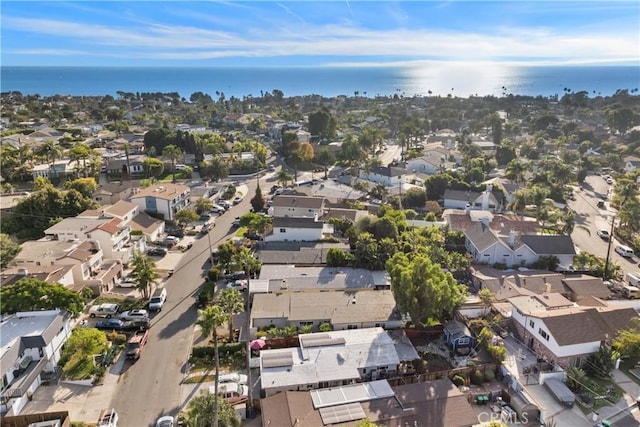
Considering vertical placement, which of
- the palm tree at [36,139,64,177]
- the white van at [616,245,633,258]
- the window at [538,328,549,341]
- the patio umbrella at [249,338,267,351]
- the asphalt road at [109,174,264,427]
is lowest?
the asphalt road at [109,174,264,427]

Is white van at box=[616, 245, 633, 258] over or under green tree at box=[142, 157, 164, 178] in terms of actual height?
under

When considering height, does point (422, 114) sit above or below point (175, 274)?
above

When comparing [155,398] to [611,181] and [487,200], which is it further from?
[611,181]

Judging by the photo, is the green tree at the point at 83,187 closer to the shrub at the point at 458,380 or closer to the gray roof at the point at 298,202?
the gray roof at the point at 298,202

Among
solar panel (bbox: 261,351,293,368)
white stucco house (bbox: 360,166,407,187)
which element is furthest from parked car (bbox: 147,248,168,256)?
white stucco house (bbox: 360,166,407,187)

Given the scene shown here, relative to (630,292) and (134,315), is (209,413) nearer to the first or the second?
(134,315)

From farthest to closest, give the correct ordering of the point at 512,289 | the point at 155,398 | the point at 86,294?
1. the point at 512,289
2. the point at 86,294
3. the point at 155,398

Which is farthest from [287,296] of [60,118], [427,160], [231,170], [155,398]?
[60,118]

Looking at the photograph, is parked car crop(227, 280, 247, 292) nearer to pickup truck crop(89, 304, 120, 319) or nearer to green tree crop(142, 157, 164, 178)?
pickup truck crop(89, 304, 120, 319)

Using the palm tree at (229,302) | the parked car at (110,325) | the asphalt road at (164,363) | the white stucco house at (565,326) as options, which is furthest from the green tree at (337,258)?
the parked car at (110,325)
